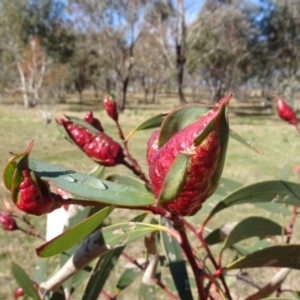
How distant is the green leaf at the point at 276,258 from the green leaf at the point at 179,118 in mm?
269

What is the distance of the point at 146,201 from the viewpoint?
15.8 inches

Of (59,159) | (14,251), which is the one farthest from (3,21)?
(14,251)

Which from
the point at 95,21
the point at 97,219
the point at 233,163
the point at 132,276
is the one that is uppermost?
the point at 95,21

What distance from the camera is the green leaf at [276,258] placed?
593 mm

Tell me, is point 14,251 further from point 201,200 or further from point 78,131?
point 201,200

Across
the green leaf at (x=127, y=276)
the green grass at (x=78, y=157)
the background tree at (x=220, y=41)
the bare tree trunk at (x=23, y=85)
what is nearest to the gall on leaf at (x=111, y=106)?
the green leaf at (x=127, y=276)

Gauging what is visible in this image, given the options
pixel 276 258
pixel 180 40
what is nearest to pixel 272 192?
pixel 276 258

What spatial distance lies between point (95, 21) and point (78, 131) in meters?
18.9

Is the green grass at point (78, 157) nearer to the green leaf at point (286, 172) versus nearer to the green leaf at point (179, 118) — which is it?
the green leaf at point (286, 172)

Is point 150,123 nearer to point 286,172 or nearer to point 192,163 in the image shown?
point 192,163

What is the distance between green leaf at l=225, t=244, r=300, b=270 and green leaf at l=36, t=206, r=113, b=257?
28 cm

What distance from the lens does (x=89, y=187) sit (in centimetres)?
40

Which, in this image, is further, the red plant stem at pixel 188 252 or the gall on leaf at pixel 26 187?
the red plant stem at pixel 188 252

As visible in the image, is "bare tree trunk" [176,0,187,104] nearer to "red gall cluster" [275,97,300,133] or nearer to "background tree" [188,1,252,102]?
"background tree" [188,1,252,102]
